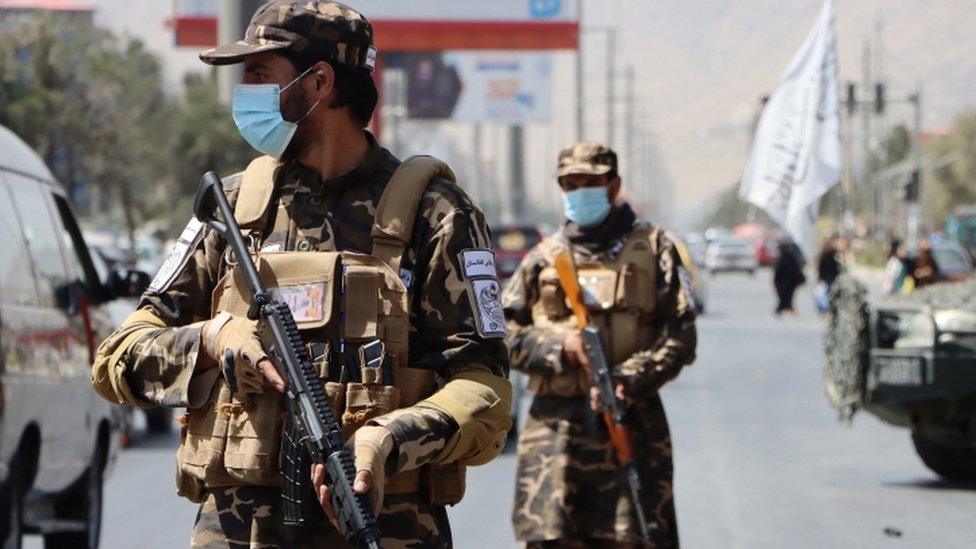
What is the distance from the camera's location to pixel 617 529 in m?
7.39

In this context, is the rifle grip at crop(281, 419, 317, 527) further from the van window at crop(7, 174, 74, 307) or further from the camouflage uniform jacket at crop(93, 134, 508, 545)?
the van window at crop(7, 174, 74, 307)

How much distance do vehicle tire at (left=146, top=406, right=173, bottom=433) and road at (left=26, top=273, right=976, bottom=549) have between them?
2.02ft

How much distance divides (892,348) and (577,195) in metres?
5.60

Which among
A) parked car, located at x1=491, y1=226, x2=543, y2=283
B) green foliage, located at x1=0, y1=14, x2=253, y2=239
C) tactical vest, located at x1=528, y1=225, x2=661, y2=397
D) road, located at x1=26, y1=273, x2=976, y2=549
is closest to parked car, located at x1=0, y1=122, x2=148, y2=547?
road, located at x1=26, y1=273, x2=976, y2=549

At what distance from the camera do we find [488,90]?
187ft

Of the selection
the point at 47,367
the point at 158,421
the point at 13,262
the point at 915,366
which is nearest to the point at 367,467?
the point at 13,262

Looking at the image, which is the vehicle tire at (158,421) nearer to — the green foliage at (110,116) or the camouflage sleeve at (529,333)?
the camouflage sleeve at (529,333)

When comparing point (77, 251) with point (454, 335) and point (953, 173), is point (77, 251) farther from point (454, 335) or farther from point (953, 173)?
point (953, 173)

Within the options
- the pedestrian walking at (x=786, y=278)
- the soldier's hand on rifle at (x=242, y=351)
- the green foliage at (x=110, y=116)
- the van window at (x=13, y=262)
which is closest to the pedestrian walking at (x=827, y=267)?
the pedestrian walking at (x=786, y=278)

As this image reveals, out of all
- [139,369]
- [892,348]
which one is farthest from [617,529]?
[892,348]

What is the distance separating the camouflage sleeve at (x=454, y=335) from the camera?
13.5ft

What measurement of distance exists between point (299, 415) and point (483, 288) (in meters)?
0.49

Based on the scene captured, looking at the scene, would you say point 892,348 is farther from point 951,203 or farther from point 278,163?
point 951,203

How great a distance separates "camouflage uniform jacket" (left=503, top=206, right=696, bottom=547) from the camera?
7.41m
